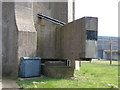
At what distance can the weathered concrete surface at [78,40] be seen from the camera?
714 centimetres

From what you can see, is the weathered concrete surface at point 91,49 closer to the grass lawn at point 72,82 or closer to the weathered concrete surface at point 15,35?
the grass lawn at point 72,82

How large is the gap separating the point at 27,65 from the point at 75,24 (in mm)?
2984

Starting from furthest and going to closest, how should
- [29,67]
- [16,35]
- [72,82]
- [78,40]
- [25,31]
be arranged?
[25,31] → [16,35] → [29,67] → [78,40] → [72,82]

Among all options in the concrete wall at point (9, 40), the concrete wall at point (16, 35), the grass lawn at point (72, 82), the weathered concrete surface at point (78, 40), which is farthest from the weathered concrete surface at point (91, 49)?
the concrete wall at point (9, 40)

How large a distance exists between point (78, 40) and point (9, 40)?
352 cm

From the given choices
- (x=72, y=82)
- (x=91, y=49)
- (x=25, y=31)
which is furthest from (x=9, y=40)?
(x=91, y=49)

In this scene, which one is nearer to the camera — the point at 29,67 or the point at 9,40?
the point at 29,67

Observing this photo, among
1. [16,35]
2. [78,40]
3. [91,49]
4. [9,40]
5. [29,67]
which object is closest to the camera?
[91,49]

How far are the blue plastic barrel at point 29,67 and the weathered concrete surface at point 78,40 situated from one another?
5.89ft

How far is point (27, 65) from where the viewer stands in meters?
7.75

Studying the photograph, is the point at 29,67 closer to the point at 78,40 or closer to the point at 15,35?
the point at 15,35

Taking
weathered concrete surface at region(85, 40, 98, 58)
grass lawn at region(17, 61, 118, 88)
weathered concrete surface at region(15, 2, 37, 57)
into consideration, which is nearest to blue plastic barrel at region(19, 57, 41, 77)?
weathered concrete surface at region(15, 2, 37, 57)

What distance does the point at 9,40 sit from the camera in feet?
27.9

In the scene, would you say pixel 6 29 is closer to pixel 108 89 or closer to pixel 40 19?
pixel 40 19
